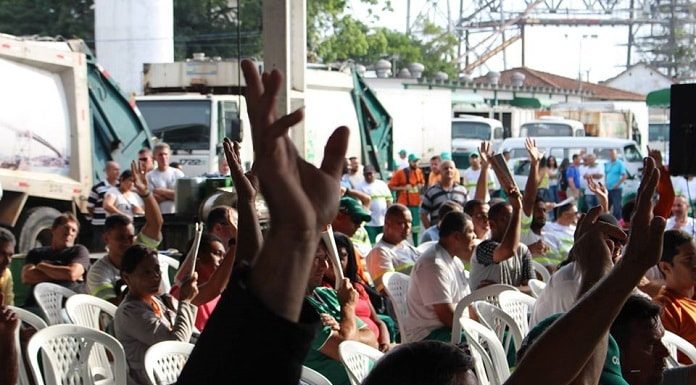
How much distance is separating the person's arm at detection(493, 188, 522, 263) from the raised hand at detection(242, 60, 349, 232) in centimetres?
616

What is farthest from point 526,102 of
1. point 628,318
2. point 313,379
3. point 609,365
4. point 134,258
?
point 609,365

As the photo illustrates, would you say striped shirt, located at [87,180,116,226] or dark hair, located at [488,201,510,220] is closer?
dark hair, located at [488,201,510,220]

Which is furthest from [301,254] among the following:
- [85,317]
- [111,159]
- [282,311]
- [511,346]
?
[111,159]

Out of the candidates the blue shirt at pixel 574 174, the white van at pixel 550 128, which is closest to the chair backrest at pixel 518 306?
the blue shirt at pixel 574 174

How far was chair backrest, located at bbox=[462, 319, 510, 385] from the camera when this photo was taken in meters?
5.93

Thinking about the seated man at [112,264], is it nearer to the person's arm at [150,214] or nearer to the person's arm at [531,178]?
the person's arm at [150,214]

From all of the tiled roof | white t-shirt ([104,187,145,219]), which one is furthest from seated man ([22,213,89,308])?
the tiled roof

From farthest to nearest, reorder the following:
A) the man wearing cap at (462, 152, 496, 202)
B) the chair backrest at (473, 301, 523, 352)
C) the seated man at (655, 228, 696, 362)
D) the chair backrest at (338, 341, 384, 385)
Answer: the man wearing cap at (462, 152, 496, 202)
the chair backrest at (473, 301, 523, 352)
the seated man at (655, 228, 696, 362)
the chair backrest at (338, 341, 384, 385)

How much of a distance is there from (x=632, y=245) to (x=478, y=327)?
12.1 ft

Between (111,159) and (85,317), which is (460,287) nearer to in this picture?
(85,317)

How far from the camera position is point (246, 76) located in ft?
5.87

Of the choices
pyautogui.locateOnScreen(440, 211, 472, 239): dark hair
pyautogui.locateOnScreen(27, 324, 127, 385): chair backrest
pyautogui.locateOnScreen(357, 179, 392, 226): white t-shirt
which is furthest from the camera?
pyautogui.locateOnScreen(357, 179, 392, 226): white t-shirt

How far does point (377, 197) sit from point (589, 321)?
14177 millimetres

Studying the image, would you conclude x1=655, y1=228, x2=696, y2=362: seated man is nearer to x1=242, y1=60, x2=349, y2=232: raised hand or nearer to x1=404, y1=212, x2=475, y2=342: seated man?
x1=404, y1=212, x2=475, y2=342: seated man
